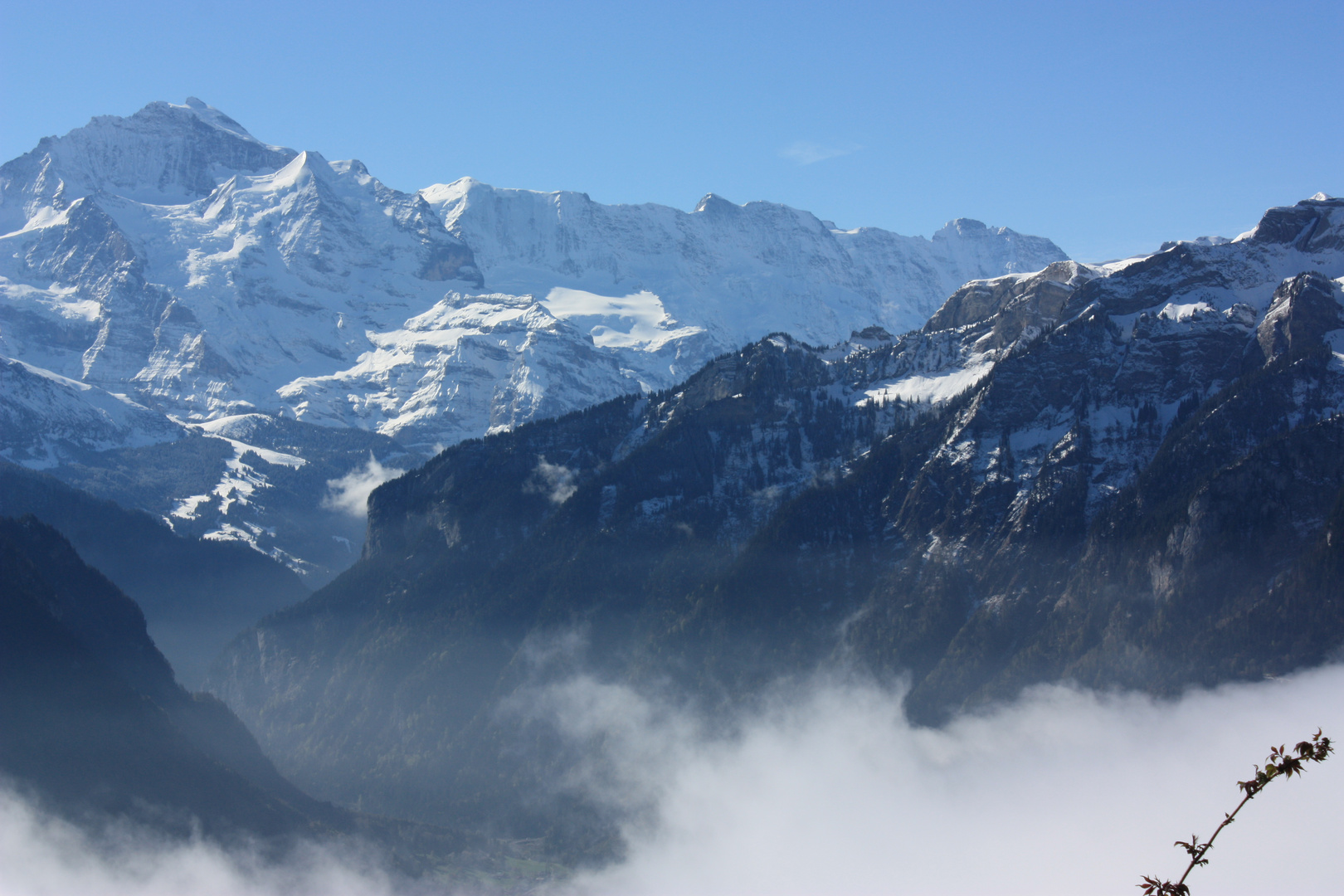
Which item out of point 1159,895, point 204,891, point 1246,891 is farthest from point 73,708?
point 1159,895

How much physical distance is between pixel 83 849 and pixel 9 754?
1806 centimetres

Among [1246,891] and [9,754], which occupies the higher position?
[9,754]

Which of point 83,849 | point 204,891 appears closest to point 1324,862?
point 204,891

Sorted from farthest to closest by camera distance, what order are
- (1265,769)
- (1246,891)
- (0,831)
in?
(1246,891) < (0,831) < (1265,769)

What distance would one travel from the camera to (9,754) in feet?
606

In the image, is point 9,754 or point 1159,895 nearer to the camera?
point 1159,895

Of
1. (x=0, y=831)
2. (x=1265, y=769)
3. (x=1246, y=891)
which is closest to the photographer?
(x=1265, y=769)

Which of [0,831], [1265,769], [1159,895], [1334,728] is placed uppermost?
[0,831]

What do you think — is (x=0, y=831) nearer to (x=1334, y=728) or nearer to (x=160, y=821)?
(x=160, y=821)

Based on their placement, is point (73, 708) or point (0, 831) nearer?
point (0, 831)

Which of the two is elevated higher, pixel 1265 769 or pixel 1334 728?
pixel 1334 728

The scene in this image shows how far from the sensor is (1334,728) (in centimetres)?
19962

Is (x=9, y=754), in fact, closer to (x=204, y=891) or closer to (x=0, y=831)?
(x=0, y=831)

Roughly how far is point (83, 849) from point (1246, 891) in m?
172
